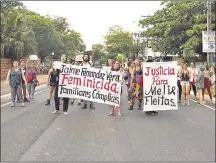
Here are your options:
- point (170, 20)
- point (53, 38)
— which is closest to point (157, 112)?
point (170, 20)

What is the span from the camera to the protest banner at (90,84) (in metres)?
11.4

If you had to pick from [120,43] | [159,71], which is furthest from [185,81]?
[120,43]

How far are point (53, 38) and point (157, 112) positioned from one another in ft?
163

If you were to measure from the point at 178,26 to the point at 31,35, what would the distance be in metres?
15.7

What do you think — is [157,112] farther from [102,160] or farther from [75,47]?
[75,47]

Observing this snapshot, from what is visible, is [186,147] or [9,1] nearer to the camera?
[186,147]

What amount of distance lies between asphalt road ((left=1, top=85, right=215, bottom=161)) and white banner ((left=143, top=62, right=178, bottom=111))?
1.30 feet

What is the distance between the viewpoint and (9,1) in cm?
2055

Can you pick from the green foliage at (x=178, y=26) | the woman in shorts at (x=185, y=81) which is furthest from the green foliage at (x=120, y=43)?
the woman in shorts at (x=185, y=81)

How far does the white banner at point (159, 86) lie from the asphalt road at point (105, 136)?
1.30 ft

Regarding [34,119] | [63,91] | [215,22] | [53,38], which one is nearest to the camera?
[34,119]

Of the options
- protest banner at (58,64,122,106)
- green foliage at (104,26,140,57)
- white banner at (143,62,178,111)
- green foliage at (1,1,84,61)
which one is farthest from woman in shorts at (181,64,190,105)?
green foliage at (104,26,140,57)

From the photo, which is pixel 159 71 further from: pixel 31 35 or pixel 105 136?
pixel 31 35

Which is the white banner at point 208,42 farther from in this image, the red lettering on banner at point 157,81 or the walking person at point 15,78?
the walking person at point 15,78
